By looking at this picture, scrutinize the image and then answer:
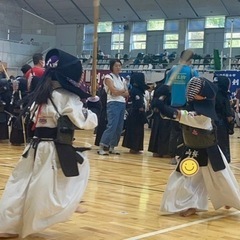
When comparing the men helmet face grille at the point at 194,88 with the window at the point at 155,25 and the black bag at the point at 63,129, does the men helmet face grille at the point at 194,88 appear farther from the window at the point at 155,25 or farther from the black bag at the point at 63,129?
the window at the point at 155,25

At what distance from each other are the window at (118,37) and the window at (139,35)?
→ 0.62 m

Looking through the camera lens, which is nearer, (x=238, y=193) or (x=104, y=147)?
(x=238, y=193)

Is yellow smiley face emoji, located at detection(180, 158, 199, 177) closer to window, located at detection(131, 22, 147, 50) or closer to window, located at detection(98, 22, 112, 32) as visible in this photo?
window, located at detection(131, 22, 147, 50)

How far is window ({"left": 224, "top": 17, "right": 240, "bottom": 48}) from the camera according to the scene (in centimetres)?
2550

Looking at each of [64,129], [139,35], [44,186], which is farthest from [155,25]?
[44,186]

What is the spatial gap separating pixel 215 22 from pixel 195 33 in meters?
1.15

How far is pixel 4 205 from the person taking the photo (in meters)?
3.87

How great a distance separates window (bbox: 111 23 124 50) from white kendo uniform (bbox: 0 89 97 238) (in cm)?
2537

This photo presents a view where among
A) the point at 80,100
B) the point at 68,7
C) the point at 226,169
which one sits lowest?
the point at 226,169

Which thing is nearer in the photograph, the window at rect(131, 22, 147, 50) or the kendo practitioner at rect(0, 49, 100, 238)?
the kendo practitioner at rect(0, 49, 100, 238)

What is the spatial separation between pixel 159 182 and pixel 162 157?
267cm

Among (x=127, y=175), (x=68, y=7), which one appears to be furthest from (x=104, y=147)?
(x=68, y=7)

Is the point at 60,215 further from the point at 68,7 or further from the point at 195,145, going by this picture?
the point at 68,7

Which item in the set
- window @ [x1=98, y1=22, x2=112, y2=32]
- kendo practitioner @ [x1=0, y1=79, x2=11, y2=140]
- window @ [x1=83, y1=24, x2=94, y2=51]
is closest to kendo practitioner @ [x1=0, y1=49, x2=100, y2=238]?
kendo practitioner @ [x1=0, y1=79, x2=11, y2=140]
